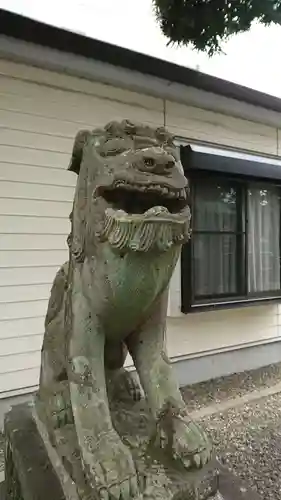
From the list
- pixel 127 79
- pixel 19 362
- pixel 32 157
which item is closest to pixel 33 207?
pixel 32 157

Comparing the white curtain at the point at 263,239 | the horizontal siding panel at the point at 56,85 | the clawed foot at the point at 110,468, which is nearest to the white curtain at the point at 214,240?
the white curtain at the point at 263,239

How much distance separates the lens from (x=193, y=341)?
15.4 feet

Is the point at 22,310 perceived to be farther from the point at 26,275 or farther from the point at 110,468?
the point at 110,468

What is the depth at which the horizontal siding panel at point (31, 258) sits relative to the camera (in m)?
3.52

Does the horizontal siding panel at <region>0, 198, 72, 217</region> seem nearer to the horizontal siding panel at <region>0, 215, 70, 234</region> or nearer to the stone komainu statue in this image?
the horizontal siding panel at <region>0, 215, 70, 234</region>

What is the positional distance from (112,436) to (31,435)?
0.52m

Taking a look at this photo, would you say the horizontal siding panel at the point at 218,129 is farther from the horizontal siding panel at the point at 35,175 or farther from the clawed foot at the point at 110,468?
the clawed foot at the point at 110,468

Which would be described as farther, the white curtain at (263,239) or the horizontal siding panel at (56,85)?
the white curtain at (263,239)

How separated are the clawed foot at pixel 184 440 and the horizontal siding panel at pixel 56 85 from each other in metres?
3.03

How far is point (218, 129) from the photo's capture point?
189 inches

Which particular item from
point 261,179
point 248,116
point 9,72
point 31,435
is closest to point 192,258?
point 261,179

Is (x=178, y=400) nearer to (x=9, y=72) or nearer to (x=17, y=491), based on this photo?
(x=17, y=491)

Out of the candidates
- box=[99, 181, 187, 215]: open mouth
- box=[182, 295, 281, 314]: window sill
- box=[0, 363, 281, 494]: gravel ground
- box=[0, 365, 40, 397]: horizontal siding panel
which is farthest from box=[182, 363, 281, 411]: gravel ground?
box=[99, 181, 187, 215]: open mouth

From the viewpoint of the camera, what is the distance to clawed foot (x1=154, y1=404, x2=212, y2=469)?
4.09 ft
